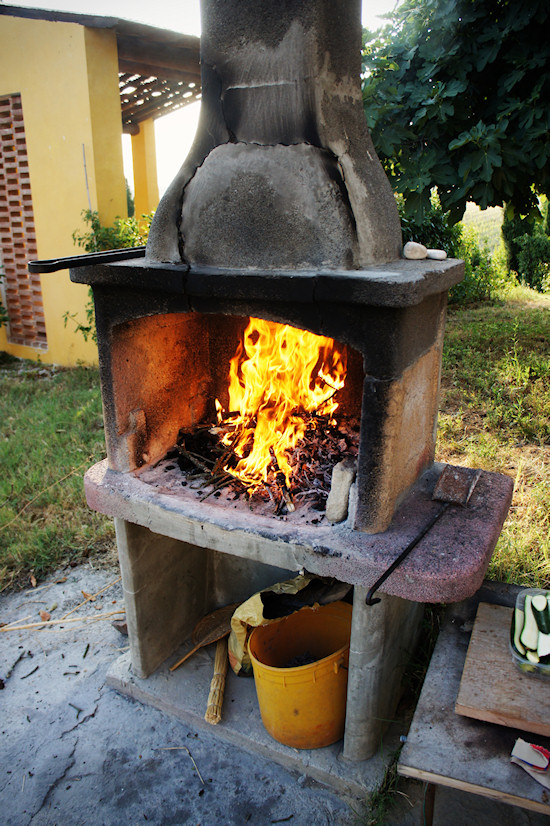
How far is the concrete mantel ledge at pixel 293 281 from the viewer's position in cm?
202

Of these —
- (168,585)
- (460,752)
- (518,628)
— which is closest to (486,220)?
(168,585)

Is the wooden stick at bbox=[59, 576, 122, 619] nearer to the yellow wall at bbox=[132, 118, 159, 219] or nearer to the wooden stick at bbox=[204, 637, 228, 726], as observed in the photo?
the wooden stick at bbox=[204, 637, 228, 726]

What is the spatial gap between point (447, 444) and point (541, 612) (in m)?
2.54

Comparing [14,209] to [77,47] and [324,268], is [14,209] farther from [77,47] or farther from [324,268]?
[324,268]

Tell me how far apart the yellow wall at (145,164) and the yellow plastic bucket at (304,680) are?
906cm

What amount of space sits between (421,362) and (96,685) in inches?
96.0

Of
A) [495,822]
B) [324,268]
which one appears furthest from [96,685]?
[324,268]

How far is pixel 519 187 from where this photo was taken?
4.93m

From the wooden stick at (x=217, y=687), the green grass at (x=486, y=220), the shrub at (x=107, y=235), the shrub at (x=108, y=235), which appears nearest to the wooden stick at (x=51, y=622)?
the wooden stick at (x=217, y=687)

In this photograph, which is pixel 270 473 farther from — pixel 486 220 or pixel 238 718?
pixel 486 220

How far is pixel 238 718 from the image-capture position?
295 cm

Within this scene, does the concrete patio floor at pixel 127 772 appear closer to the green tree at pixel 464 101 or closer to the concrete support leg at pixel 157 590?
the concrete support leg at pixel 157 590

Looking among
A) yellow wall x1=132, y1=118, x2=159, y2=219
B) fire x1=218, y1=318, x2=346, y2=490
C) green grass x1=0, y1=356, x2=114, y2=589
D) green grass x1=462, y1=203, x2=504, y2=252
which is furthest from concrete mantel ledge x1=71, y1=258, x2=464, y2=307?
green grass x1=462, y1=203, x2=504, y2=252

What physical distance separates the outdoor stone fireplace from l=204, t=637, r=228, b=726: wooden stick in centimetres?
68
